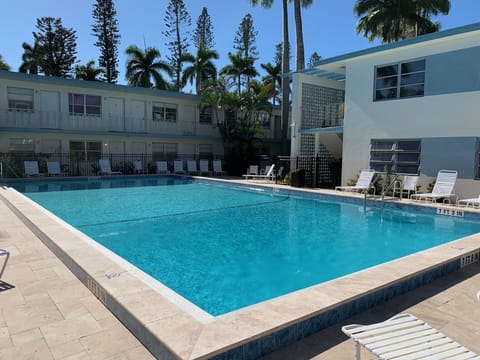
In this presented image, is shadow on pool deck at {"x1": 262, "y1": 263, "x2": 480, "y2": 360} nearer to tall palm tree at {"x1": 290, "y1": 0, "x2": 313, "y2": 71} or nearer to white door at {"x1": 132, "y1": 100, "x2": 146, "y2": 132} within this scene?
tall palm tree at {"x1": 290, "y1": 0, "x2": 313, "y2": 71}

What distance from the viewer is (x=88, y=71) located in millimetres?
31484

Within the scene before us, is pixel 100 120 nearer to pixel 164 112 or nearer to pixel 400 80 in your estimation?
pixel 164 112

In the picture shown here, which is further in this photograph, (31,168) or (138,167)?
(138,167)

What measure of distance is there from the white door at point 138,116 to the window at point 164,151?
1598 mm

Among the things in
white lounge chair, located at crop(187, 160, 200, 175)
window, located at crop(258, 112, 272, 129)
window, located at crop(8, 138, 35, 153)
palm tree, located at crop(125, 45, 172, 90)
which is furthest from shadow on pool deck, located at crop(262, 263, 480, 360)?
palm tree, located at crop(125, 45, 172, 90)

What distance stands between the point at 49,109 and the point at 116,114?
3.59m

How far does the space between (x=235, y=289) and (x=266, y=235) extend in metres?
3.01

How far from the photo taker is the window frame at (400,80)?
12.2 metres

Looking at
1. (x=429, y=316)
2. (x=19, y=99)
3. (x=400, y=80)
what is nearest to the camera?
(x=429, y=316)

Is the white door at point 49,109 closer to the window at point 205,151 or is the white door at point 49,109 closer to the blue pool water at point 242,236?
the blue pool water at point 242,236

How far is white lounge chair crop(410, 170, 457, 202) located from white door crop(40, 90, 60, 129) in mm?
17938

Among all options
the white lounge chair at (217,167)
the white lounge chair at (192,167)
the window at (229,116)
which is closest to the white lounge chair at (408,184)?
the white lounge chair at (217,167)

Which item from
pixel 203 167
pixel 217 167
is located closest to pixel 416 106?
pixel 217 167

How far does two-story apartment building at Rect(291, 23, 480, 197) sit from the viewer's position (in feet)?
36.3
